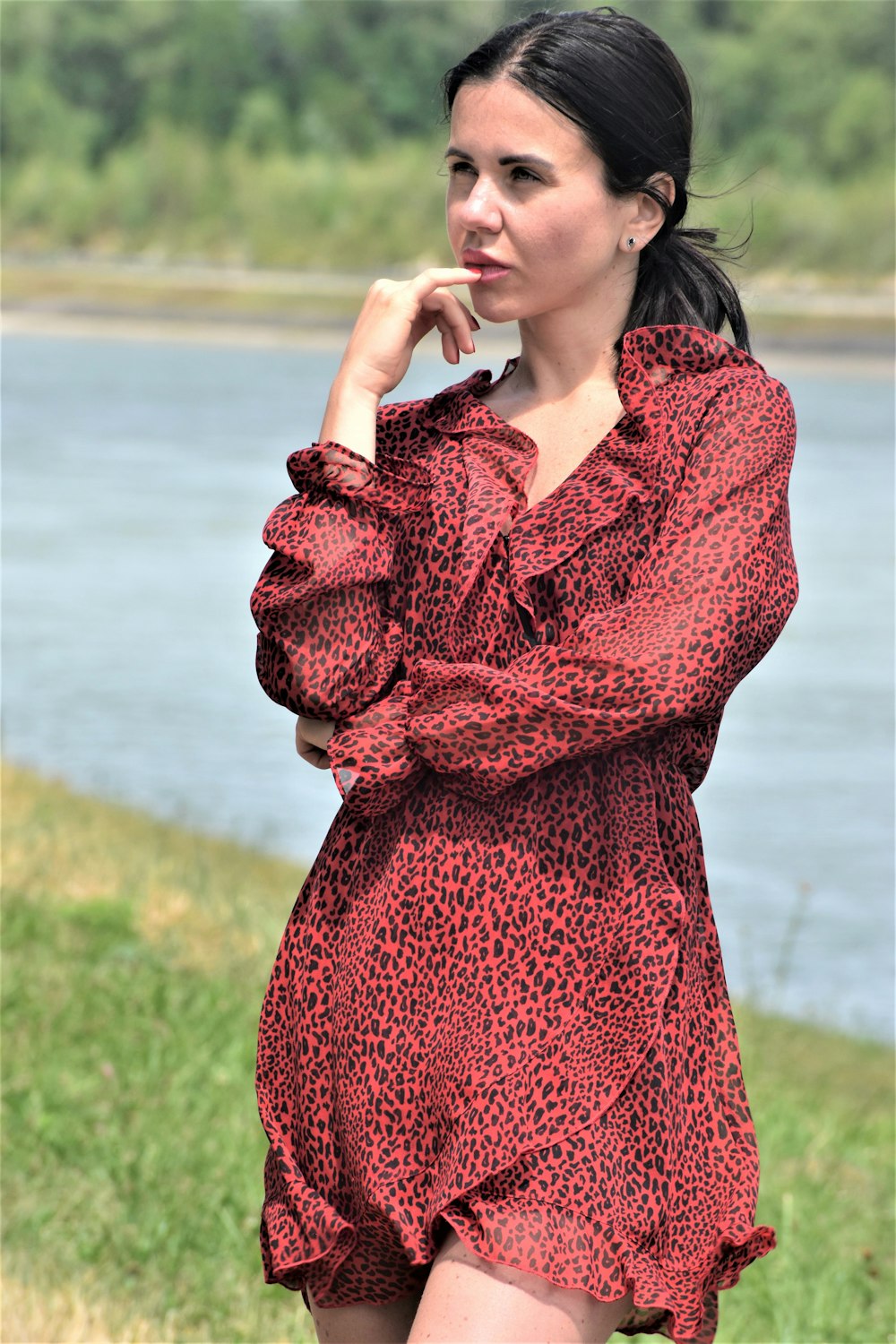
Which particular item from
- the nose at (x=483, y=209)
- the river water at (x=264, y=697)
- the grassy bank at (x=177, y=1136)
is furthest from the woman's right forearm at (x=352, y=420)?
the river water at (x=264, y=697)

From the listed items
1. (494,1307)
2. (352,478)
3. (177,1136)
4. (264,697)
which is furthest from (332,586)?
(264,697)

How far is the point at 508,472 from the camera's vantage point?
6.95 feet

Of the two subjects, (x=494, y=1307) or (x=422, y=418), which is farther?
(x=422, y=418)

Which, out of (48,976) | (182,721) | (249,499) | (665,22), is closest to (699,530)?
(48,976)

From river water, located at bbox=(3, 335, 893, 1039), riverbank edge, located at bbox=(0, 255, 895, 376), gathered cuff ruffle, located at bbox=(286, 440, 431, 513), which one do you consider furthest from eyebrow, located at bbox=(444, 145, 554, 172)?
riverbank edge, located at bbox=(0, 255, 895, 376)

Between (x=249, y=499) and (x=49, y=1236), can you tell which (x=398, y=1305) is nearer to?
(x=49, y=1236)

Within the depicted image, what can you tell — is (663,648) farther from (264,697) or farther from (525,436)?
(264,697)

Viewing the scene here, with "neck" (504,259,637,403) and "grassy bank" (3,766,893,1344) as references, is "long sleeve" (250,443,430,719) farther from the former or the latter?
"grassy bank" (3,766,893,1344)

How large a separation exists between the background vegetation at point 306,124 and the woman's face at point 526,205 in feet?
115

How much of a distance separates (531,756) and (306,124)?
1833 inches

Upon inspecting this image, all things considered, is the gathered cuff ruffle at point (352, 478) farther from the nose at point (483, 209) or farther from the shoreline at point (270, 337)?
the shoreline at point (270, 337)

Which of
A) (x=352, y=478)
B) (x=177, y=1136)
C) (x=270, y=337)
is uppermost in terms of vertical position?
(x=270, y=337)

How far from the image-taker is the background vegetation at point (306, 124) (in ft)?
127

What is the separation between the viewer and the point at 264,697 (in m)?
10.1
